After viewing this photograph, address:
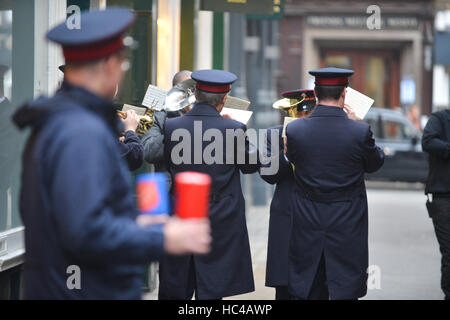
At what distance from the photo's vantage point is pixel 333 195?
494 cm

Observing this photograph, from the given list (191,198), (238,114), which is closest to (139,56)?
Answer: (238,114)

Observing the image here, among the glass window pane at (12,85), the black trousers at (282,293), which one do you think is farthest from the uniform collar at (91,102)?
the black trousers at (282,293)

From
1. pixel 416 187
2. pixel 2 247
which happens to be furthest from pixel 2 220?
pixel 416 187

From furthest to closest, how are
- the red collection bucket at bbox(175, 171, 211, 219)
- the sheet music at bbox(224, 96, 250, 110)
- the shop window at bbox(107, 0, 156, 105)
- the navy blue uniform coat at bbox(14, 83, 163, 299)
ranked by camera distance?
the shop window at bbox(107, 0, 156, 105) → the sheet music at bbox(224, 96, 250, 110) → the red collection bucket at bbox(175, 171, 211, 219) → the navy blue uniform coat at bbox(14, 83, 163, 299)

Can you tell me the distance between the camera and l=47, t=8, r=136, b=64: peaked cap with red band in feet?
8.26

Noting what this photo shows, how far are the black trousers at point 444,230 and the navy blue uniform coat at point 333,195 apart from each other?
175cm

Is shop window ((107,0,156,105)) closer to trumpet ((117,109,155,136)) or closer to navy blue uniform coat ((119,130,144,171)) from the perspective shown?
trumpet ((117,109,155,136))

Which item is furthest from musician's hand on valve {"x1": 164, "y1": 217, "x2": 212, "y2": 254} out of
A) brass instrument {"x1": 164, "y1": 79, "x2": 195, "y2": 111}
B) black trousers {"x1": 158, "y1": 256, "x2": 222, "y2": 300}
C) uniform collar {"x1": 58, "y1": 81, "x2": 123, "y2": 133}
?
brass instrument {"x1": 164, "y1": 79, "x2": 195, "y2": 111}

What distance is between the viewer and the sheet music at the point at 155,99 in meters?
5.61

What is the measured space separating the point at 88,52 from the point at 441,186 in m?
4.68

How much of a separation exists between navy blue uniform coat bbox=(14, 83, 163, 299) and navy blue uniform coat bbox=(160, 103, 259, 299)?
2.27 m

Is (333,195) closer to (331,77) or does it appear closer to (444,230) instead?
(331,77)

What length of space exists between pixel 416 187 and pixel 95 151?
17.3 metres

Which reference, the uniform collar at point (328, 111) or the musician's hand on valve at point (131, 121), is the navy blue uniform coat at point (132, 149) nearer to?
the musician's hand on valve at point (131, 121)
